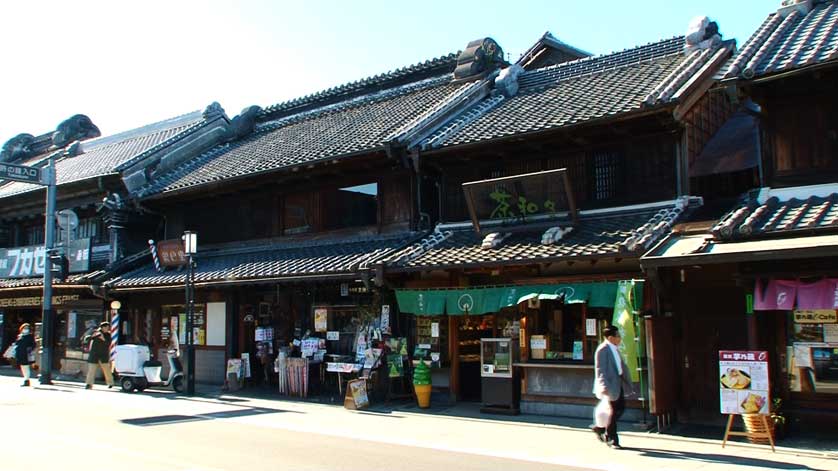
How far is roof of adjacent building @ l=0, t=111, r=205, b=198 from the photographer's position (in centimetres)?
2650

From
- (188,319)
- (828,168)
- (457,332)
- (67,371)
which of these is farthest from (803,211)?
(67,371)

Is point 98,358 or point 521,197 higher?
point 521,197

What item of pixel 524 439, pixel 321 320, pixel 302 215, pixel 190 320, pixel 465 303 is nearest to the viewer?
pixel 524 439

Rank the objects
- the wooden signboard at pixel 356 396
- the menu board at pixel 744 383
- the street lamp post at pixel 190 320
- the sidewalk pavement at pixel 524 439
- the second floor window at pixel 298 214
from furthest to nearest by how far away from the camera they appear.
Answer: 1. the second floor window at pixel 298 214
2. the street lamp post at pixel 190 320
3. the wooden signboard at pixel 356 396
4. the menu board at pixel 744 383
5. the sidewalk pavement at pixel 524 439

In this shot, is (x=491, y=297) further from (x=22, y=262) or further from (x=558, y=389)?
(x=22, y=262)

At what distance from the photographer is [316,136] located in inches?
866

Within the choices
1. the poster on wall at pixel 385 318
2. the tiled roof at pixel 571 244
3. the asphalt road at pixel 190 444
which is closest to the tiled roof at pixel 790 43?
the tiled roof at pixel 571 244

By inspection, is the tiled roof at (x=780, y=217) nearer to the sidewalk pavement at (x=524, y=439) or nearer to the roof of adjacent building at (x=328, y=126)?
the sidewalk pavement at (x=524, y=439)

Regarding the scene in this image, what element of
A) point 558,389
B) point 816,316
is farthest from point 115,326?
point 816,316

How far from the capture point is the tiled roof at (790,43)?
39.7ft

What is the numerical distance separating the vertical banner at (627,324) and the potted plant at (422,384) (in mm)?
4878

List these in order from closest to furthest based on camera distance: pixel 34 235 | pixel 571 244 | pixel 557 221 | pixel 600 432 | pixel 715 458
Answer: pixel 715 458, pixel 600 432, pixel 571 244, pixel 557 221, pixel 34 235

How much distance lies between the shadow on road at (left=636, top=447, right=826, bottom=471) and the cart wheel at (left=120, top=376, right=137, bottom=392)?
14066mm

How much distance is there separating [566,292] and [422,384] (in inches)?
159
